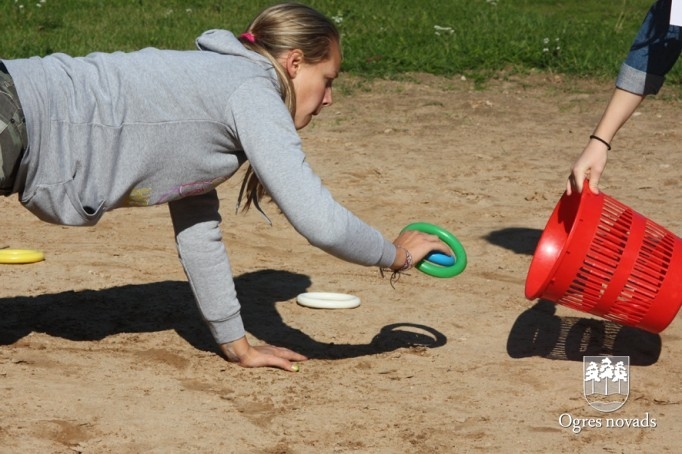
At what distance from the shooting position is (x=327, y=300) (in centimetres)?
436

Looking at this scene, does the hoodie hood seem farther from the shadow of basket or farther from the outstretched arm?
the shadow of basket

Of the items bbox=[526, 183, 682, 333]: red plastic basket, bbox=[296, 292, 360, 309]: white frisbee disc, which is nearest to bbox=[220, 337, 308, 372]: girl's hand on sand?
bbox=[296, 292, 360, 309]: white frisbee disc

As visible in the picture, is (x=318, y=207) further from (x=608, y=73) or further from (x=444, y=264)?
(x=608, y=73)

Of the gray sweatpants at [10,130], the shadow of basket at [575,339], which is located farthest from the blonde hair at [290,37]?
the shadow of basket at [575,339]

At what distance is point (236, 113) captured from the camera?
323 centimetres

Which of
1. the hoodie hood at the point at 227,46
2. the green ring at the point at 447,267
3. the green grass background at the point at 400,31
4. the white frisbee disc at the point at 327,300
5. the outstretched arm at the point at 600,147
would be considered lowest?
the green grass background at the point at 400,31

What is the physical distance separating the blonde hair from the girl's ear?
0.01 metres

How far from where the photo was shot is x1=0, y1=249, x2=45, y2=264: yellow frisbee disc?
183 inches

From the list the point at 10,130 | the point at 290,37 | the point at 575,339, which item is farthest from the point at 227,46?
the point at 575,339

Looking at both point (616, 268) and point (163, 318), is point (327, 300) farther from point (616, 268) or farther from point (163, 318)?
point (616, 268)

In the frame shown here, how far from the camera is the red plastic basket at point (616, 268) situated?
3461 mm

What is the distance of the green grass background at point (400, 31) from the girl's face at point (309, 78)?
15.6ft

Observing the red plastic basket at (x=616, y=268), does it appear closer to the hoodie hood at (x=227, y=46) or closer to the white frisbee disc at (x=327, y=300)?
the white frisbee disc at (x=327, y=300)

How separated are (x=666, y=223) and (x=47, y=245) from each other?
113 inches
